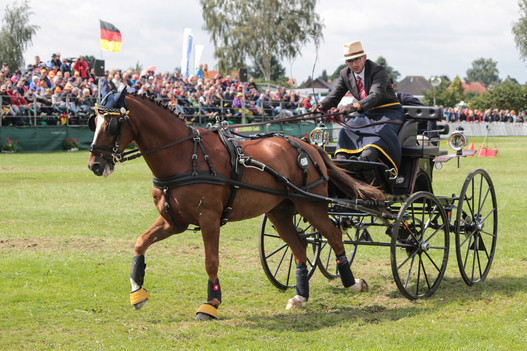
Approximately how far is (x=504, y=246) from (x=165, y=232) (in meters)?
5.75

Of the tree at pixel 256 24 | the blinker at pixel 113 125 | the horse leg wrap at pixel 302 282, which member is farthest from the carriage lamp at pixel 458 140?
the tree at pixel 256 24

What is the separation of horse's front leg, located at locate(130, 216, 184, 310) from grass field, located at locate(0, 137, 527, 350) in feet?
0.59

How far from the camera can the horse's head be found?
559cm

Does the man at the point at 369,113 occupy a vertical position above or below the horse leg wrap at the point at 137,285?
above

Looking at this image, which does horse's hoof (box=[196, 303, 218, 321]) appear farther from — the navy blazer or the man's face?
the man's face

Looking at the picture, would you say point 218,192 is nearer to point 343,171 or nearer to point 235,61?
point 343,171

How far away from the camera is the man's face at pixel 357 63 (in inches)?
285

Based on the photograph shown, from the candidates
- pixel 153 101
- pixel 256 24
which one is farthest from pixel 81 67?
pixel 256 24

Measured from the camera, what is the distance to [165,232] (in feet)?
20.1

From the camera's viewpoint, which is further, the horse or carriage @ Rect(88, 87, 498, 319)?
carriage @ Rect(88, 87, 498, 319)

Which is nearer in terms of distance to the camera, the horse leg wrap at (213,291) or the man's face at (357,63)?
the horse leg wrap at (213,291)

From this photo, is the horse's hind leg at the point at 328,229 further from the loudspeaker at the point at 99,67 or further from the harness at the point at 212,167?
the loudspeaker at the point at 99,67

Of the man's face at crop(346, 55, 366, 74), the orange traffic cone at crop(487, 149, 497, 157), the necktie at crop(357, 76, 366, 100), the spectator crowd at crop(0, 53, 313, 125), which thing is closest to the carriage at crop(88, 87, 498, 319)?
the necktie at crop(357, 76, 366, 100)

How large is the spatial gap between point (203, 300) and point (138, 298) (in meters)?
0.90
